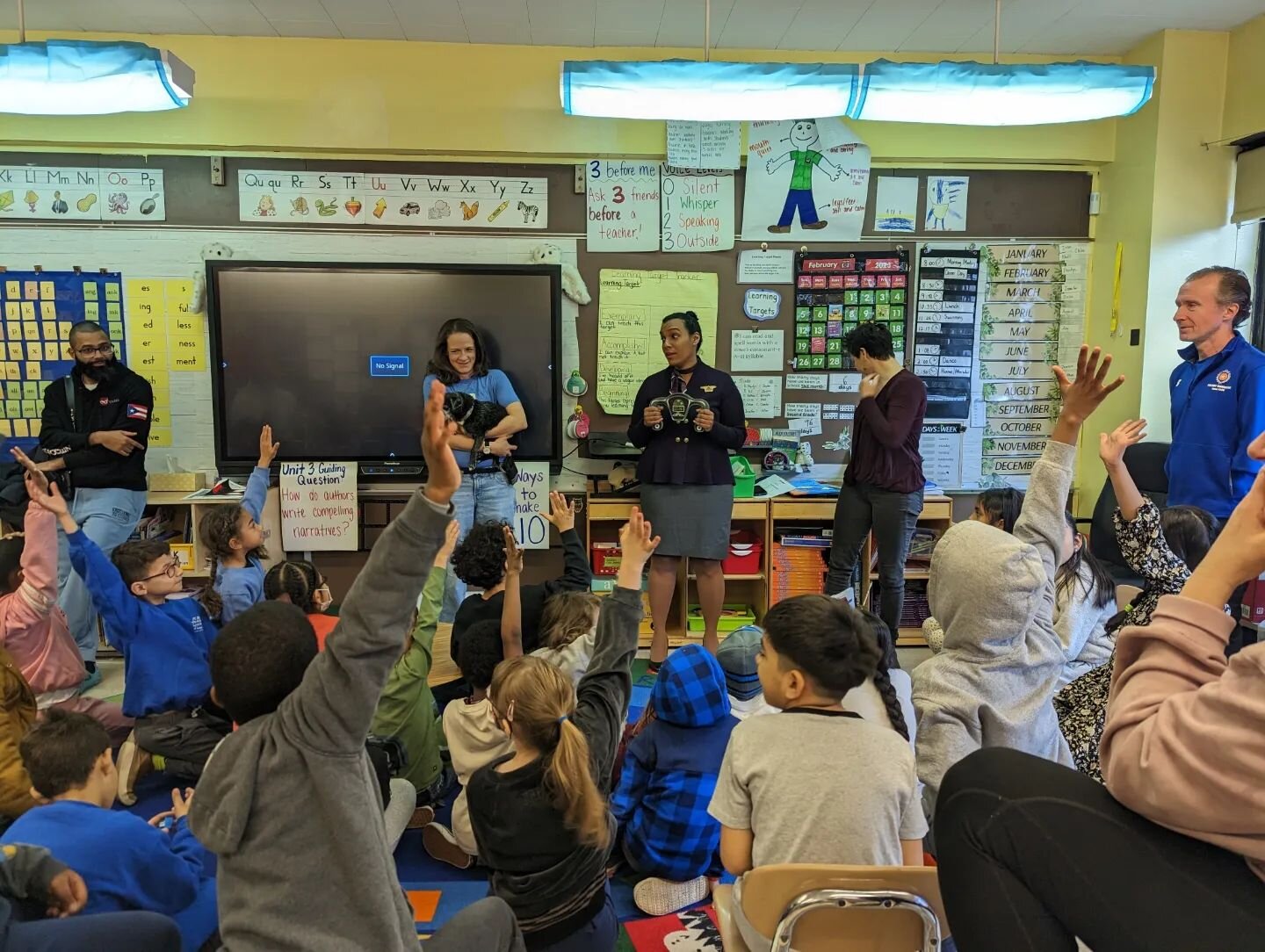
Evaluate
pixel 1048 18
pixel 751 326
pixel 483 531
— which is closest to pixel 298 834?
pixel 483 531

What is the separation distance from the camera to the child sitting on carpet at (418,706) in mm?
2193

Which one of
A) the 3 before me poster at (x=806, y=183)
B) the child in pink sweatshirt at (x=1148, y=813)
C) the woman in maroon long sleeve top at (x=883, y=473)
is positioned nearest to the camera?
the child in pink sweatshirt at (x=1148, y=813)

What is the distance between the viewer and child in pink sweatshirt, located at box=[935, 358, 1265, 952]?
2.70 ft

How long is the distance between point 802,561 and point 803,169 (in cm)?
198

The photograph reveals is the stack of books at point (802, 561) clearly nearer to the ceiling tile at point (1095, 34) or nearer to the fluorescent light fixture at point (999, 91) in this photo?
the fluorescent light fixture at point (999, 91)

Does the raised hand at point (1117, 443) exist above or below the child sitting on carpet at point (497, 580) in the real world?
above

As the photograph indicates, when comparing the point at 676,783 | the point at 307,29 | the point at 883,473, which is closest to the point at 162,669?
the point at 676,783

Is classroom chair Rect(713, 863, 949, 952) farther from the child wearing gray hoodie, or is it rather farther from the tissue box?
the tissue box

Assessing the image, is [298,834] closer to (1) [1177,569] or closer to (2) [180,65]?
(1) [1177,569]

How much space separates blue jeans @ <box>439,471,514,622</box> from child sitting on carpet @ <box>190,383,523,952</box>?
2635 millimetres

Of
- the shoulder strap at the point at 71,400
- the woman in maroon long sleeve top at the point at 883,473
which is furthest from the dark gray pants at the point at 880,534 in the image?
the shoulder strap at the point at 71,400

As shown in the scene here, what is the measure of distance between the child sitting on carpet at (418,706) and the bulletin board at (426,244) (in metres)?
2.01

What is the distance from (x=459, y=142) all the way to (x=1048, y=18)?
110 inches

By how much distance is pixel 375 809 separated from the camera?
3.56 ft
